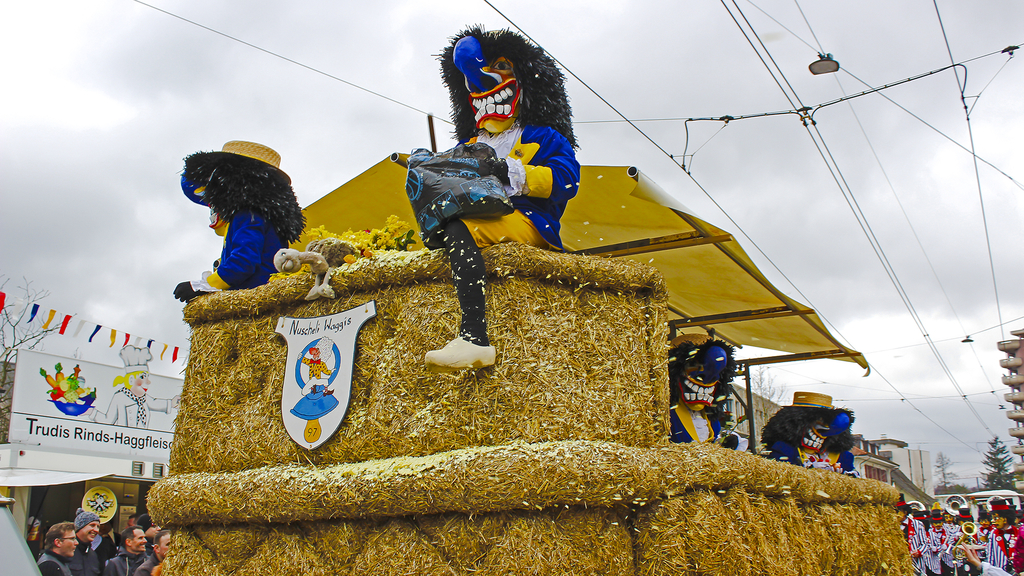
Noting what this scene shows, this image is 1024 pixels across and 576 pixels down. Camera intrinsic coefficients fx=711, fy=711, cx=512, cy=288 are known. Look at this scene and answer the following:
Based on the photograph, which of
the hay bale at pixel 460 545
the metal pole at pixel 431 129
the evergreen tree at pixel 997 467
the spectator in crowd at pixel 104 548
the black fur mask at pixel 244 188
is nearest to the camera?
the hay bale at pixel 460 545

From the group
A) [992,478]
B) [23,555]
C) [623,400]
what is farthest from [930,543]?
[992,478]

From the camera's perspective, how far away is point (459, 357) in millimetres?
2723

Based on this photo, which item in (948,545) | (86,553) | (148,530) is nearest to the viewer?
(86,553)

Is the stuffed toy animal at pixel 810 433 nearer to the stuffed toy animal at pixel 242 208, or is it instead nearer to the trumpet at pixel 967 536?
the stuffed toy animal at pixel 242 208

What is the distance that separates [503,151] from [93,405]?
10.2 meters

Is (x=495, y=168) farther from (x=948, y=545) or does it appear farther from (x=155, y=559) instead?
(x=948, y=545)

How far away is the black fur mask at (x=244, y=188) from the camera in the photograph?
427 cm

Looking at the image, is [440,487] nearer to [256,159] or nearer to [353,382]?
[353,382]

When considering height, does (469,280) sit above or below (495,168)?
below

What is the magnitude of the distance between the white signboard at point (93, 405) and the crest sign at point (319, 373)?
857 cm

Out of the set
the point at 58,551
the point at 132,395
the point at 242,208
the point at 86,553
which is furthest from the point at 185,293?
the point at 132,395

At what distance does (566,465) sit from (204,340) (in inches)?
84.6

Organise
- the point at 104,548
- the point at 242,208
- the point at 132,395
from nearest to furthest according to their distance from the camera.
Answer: the point at 242,208
the point at 104,548
the point at 132,395

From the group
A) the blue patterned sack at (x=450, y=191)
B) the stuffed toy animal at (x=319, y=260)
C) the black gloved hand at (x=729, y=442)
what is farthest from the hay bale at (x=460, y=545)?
the black gloved hand at (x=729, y=442)
